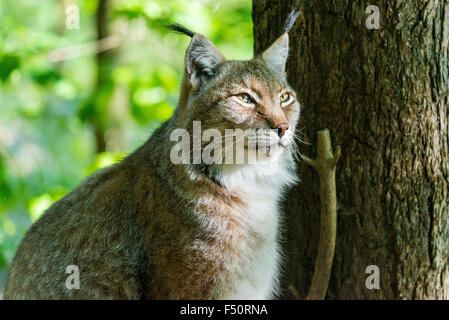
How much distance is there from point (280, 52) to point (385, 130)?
3.02 feet

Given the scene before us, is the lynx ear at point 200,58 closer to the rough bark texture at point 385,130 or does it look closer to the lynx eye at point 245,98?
the lynx eye at point 245,98

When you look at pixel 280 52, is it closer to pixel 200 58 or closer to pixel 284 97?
pixel 284 97

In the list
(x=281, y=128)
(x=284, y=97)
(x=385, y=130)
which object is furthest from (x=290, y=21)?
(x=385, y=130)

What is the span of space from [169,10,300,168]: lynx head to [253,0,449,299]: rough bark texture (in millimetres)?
262

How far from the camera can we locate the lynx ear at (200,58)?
3234 mm

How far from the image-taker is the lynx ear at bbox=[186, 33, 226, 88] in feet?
10.6

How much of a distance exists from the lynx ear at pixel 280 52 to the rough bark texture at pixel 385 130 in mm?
163

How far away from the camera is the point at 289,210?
3895 mm

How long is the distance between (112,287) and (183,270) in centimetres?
55

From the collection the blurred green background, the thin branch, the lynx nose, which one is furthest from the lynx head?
the blurred green background

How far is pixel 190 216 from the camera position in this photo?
3242 mm

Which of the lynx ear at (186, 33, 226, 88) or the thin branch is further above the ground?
the lynx ear at (186, 33, 226, 88)

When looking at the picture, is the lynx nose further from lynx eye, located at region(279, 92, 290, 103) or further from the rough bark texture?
the rough bark texture
